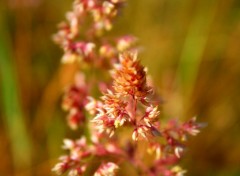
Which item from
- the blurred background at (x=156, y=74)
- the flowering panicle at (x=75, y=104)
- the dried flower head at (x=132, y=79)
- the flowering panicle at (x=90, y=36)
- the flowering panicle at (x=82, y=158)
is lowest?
the dried flower head at (x=132, y=79)

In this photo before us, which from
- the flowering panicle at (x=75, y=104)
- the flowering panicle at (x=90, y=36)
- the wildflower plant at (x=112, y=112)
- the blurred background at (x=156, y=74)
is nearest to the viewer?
the wildflower plant at (x=112, y=112)

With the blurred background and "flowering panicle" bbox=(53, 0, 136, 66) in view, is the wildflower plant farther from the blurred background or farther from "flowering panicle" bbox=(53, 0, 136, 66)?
the blurred background

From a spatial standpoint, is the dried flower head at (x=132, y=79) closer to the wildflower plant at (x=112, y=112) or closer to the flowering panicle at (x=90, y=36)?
the wildflower plant at (x=112, y=112)

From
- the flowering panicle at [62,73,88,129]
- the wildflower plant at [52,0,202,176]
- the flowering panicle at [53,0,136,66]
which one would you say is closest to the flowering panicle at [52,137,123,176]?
the wildflower plant at [52,0,202,176]

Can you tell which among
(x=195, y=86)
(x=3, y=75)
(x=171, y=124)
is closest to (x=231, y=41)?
(x=195, y=86)

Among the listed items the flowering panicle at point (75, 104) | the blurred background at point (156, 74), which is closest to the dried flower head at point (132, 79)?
the flowering panicle at point (75, 104)

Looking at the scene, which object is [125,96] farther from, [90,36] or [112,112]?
[90,36]

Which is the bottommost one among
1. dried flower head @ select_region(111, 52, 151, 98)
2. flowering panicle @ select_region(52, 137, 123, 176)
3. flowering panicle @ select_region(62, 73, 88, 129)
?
dried flower head @ select_region(111, 52, 151, 98)
